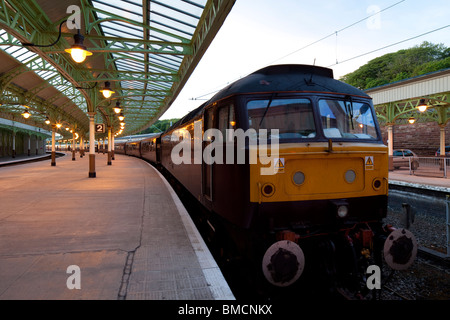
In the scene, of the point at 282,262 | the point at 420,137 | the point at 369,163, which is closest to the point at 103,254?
the point at 282,262

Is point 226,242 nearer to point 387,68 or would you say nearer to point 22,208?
point 22,208

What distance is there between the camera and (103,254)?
4.45 m

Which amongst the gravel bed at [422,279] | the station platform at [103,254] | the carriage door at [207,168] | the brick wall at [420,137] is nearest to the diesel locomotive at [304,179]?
the carriage door at [207,168]

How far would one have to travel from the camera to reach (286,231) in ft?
12.2

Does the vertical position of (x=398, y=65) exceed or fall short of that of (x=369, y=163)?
it exceeds it

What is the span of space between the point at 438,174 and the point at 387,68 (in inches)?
1896

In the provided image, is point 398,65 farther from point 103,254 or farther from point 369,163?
point 103,254

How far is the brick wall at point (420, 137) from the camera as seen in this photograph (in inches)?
1176

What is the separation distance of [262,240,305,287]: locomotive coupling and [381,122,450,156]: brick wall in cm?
3390

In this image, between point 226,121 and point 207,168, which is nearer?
point 226,121

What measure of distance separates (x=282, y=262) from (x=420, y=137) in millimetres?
35362

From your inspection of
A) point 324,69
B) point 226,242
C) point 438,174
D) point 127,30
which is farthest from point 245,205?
point 438,174

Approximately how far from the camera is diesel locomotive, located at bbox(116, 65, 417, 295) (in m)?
3.70

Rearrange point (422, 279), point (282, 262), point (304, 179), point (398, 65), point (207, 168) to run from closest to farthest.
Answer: point (282, 262), point (304, 179), point (207, 168), point (422, 279), point (398, 65)
